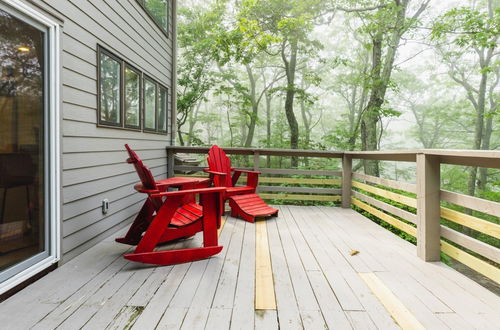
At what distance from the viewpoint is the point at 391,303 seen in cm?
186

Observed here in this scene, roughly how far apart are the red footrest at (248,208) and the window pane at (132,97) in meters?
1.60

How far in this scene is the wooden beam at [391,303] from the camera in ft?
5.39

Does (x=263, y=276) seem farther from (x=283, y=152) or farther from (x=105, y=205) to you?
(x=283, y=152)

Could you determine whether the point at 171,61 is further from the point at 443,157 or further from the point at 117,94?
the point at 443,157

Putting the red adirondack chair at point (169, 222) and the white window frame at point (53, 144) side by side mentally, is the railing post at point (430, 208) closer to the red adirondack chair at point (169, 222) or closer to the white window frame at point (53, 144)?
the red adirondack chair at point (169, 222)

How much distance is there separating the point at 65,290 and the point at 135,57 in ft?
9.68

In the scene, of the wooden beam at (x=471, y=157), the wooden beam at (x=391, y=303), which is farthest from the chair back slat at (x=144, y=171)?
the wooden beam at (x=471, y=157)

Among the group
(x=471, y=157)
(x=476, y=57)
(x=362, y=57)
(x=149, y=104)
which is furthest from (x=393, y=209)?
(x=476, y=57)

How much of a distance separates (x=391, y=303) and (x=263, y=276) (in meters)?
0.84

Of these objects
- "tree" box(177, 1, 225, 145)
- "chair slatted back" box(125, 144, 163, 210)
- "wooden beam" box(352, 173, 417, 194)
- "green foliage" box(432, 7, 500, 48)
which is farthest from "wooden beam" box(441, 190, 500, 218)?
"tree" box(177, 1, 225, 145)

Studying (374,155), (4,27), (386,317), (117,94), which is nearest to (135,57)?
(117,94)

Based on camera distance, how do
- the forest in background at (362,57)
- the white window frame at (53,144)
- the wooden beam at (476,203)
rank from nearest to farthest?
the wooden beam at (476,203) → the white window frame at (53,144) → the forest in background at (362,57)

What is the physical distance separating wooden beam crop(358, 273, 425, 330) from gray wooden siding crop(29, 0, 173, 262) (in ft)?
7.57

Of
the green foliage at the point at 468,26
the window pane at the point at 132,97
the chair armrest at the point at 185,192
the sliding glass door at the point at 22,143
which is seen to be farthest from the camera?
the green foliage at the point at 468,26
